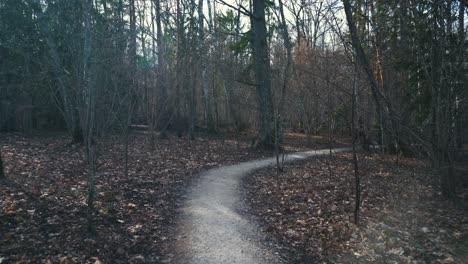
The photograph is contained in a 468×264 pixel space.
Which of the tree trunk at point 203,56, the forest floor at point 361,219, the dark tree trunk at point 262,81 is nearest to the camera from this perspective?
the forest floor at point 361,219

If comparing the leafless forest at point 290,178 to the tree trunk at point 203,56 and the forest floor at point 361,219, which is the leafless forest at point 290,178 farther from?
the tree trunk at point 203,56

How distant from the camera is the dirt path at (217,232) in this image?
4.49m

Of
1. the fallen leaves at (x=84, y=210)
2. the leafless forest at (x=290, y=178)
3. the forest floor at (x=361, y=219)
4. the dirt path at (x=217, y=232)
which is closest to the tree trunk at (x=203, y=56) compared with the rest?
the leafless forest at (x=290, y=178)

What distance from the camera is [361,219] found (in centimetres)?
619

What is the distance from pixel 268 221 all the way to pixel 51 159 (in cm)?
861

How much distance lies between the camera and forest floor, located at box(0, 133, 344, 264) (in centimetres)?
441

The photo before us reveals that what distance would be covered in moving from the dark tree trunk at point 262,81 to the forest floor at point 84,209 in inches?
214

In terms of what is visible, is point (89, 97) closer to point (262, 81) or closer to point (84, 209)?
point (84, 209)

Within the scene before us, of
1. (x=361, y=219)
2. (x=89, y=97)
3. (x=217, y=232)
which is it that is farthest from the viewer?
(x=361, y=219)

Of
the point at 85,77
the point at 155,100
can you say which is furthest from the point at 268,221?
the point at 155,100

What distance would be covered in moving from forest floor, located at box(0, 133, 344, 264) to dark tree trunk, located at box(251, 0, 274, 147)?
5.44m

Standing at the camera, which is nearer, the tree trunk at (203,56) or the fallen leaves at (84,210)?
the fallen leaves at (84,210)

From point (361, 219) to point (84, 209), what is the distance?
521 cm

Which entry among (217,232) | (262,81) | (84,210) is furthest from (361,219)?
(262,81)
